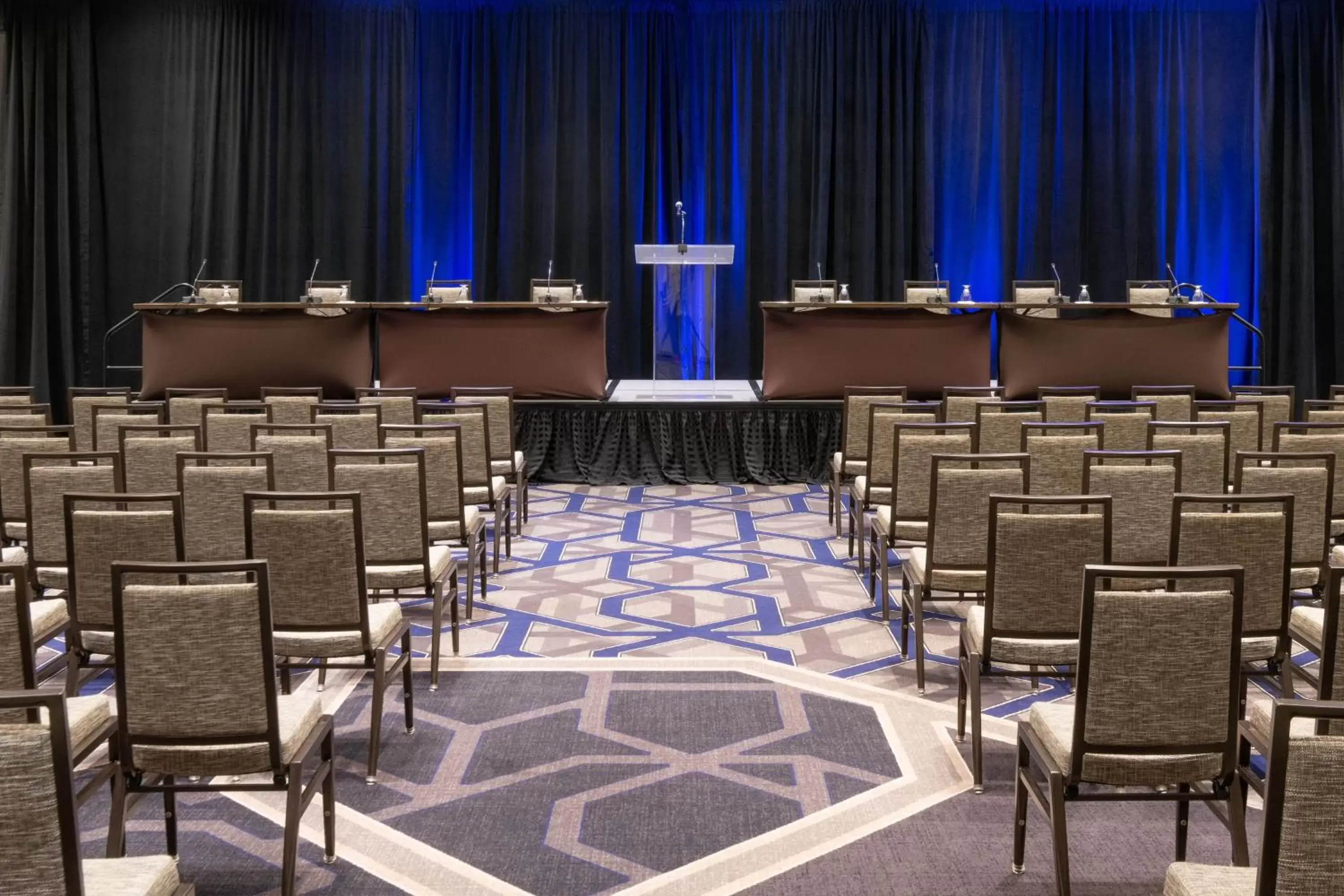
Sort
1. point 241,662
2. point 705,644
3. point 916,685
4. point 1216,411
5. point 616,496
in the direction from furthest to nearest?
point 616,496 < point 1216,411 < point 705,644 < point 916,685 < point 241,662

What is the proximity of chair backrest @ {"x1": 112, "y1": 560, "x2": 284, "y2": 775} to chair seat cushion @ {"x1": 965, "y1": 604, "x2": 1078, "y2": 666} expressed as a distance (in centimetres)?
203

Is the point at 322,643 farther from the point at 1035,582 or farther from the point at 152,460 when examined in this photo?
the point at 1035,582

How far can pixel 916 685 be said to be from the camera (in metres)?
4.35

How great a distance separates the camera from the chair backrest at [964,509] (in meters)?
4.11

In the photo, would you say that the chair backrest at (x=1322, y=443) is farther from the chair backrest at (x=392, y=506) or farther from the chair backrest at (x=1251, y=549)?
the chair backrest at (x=392, y=506)

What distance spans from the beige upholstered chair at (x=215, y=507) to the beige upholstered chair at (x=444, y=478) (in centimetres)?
82

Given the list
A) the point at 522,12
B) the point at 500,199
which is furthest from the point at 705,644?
the point at 522,12

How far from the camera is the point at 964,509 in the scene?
412 cm

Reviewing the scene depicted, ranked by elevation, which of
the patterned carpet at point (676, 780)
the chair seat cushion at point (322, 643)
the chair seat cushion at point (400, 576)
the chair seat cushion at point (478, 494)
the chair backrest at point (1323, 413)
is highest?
the chair backrest at point (1323, 413)

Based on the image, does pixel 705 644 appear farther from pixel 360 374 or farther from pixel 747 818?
pixel 360 374

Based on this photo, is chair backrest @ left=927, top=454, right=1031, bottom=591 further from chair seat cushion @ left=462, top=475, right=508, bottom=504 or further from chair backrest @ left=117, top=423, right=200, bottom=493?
chair backrest @ left=117, top=423, right=200, bottom=493

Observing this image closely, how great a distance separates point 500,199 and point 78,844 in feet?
37.6

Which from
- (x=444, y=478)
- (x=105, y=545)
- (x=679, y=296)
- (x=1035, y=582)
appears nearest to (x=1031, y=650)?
(x=1035, y=582)

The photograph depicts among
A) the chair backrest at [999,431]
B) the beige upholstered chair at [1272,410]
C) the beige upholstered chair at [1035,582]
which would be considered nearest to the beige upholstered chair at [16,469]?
the beige upholstered chair at [1035,582]
